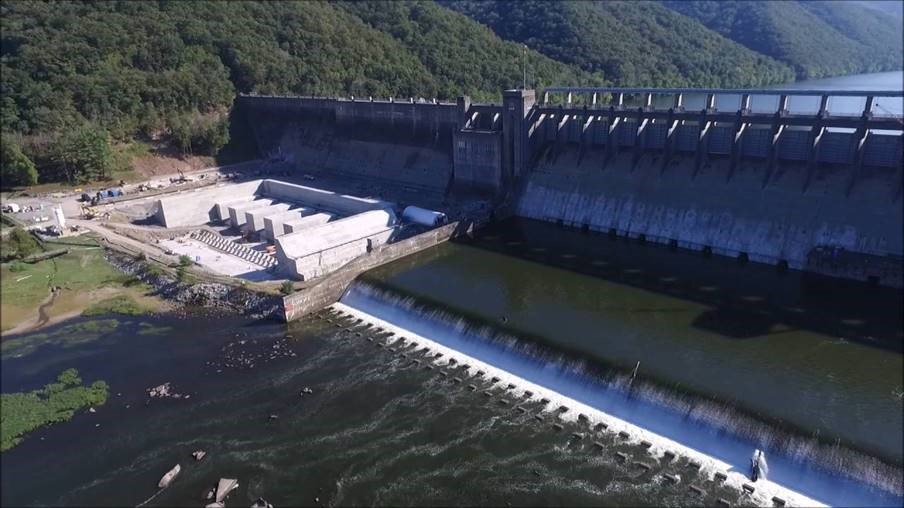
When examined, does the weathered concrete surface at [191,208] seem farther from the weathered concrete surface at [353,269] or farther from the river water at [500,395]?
the weathered concrete surface at [353,269]

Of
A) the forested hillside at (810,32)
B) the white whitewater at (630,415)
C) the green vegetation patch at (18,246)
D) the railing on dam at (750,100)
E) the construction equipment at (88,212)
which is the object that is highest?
the forested hillside at (810,32)

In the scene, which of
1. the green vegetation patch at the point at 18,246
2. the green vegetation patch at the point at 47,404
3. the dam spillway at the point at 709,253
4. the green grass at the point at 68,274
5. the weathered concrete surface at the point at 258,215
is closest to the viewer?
the dam spillway at the point at 709,253

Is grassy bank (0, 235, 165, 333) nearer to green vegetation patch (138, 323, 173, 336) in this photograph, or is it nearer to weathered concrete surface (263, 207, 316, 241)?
green vegetation patch (138, 323, 173, 336)

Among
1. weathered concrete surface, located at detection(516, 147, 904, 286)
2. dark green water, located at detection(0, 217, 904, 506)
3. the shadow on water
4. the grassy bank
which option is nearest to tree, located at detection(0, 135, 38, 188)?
the grassy bank

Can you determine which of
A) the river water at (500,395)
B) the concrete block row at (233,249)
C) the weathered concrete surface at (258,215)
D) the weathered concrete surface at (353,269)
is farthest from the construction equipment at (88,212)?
the weathered concrete surface at (353,269)

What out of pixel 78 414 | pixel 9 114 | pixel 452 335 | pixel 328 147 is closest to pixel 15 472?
pixel 78 414

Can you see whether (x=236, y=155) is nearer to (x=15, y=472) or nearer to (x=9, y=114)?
(x=9, y=114)
